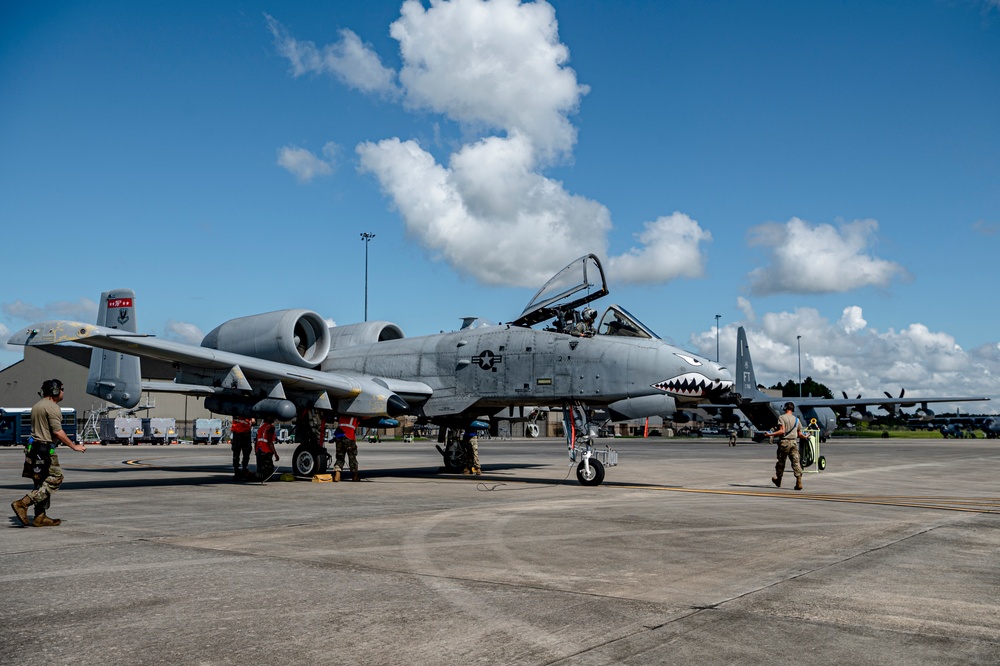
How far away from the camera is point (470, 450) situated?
2055cm

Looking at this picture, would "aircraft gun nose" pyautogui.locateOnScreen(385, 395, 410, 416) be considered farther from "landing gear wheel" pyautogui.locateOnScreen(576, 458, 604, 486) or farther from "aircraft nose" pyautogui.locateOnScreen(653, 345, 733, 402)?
"aircraft nose" pyautogui.locateOnScreen(653, 345, 733, 402)

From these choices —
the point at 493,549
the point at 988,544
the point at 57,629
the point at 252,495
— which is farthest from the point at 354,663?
the point at 252,495

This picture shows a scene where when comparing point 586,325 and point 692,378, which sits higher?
point 586,325

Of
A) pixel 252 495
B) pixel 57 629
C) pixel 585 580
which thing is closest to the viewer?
pixel 57 629

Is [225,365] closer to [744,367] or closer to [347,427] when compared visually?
[347,427]

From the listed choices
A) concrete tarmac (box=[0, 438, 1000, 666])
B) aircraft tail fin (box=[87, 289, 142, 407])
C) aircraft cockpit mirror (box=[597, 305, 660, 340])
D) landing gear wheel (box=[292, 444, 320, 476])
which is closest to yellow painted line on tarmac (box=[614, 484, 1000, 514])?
concrete tarmac (box=[0, 438, 1000, 666])

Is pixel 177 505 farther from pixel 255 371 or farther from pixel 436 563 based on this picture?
pixel 436 563

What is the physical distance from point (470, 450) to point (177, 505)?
9.49 meters

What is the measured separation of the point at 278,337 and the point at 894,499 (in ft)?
44.9

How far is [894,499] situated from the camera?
13828 millimetres

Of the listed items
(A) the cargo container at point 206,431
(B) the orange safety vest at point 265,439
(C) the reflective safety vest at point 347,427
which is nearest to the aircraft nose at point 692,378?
(C) the reflective safety vest at point 347,427

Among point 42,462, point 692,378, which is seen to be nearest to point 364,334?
point 692,378

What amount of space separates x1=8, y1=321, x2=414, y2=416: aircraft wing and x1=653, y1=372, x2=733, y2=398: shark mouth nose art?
19.3 ft

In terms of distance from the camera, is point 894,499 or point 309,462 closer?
point 894,499
